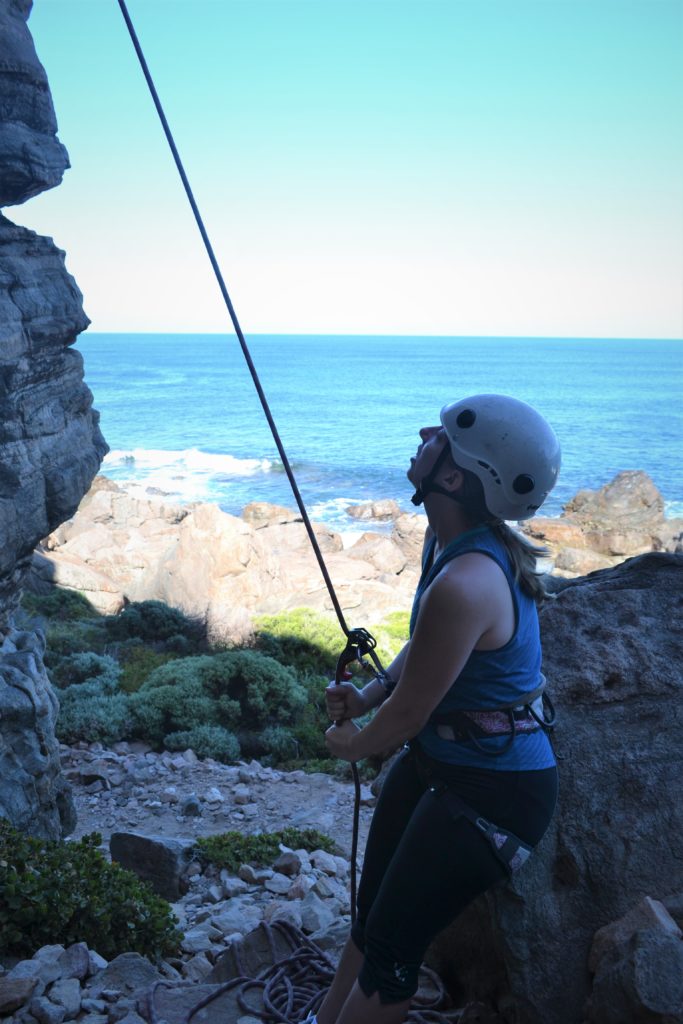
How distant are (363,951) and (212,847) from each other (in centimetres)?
413

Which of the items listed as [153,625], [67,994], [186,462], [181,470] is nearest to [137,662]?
[153,625]

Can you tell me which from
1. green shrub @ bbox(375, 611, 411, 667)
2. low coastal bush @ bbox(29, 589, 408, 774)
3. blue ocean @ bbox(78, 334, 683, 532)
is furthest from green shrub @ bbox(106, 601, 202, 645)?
blue ocean @ bbox(78, 334, 683, 532)

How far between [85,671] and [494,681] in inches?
434

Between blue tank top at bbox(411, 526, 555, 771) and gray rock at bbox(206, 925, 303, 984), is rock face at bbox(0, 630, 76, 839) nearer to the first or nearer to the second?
gray rock at bbox(206, 925, 303, 984)

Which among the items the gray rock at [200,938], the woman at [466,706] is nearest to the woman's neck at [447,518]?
the woman at [466,706]

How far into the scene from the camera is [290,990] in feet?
11.4

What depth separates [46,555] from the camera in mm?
20266

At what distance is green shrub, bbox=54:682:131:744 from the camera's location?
33.7 ft

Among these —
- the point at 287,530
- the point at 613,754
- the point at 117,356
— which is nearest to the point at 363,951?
the point at 613,754

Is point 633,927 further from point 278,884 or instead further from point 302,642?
point 302,642

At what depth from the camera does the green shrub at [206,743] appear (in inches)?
404

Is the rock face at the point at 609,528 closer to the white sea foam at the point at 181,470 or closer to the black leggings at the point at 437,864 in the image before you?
the white sea foam at the point at 181,470

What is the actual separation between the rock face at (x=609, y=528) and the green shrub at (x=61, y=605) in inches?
553

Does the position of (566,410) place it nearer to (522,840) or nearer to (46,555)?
(46,555)
